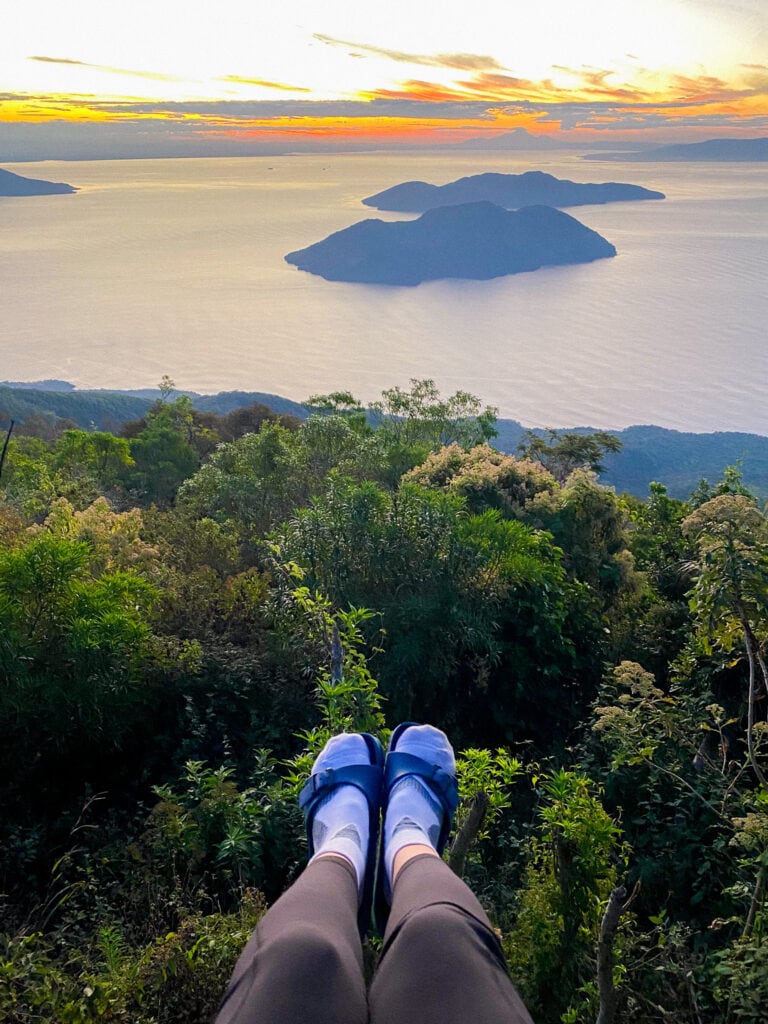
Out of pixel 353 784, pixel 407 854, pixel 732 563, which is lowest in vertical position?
pixel 353 784

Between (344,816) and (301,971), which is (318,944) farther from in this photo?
(344,816)

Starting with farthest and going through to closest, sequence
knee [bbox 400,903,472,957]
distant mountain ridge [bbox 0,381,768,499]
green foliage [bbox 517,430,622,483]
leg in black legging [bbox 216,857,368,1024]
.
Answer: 1. distant mountain ridge [bbox 0,381,768,499]
2. green foliage [bbox 517,430,622,483]
3. knee [bbox 400,903,472,957]
4. leg in black legging [bbox 216,857,368,1024]

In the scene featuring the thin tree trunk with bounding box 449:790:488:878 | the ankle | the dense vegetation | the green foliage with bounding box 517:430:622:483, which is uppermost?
the ankle

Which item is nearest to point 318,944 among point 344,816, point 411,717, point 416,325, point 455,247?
point 344,816

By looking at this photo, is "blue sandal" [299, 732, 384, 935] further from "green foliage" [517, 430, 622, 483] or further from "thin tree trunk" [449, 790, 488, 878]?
"green foliage" [517, 430, 622, 483]

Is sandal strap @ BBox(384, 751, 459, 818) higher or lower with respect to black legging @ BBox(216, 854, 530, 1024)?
lower

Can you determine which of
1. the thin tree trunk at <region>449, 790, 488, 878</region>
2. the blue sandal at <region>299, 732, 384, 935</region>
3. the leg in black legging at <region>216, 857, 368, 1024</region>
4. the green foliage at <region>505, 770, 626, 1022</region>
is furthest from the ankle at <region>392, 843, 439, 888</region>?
the green foliage at <region>505, 770, 626, 1022</region>

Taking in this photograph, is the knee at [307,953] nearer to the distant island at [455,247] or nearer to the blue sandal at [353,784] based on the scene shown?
the blue sandal at [353,784]
